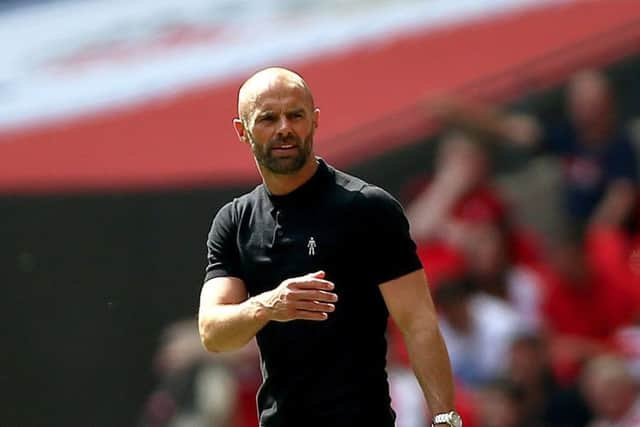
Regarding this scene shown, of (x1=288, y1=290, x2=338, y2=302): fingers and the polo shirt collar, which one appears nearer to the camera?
(x1=288, y1=290, x2=338, y2=302): fingers

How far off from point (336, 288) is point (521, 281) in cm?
417

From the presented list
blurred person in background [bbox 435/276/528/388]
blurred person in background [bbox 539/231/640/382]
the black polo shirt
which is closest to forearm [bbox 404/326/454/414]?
the black polo shirt

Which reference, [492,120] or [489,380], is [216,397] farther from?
[492,120]

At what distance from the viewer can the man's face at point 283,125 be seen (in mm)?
4707

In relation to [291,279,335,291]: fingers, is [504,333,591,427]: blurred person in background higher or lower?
lower

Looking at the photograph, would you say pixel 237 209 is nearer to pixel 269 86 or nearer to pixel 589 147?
pixel 269 86

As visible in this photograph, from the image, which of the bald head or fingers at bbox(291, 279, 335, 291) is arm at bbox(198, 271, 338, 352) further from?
the bald head

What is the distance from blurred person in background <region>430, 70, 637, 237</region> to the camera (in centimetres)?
879

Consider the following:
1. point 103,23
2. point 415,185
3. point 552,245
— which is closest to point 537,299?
point 552,245

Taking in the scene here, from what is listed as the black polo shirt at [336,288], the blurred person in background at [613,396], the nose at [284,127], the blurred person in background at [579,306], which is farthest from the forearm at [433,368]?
the blurred person in background at [579,306]

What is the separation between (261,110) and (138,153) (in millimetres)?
5132

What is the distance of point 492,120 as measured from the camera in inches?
358

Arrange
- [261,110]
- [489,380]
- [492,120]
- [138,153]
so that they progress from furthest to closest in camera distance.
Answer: [138,153] < [492,120] < [489,380] < [261,110]

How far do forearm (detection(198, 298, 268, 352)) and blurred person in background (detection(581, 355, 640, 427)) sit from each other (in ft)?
12.0
